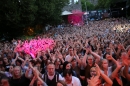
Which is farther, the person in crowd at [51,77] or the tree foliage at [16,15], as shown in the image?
the tree foliage at [16,15]

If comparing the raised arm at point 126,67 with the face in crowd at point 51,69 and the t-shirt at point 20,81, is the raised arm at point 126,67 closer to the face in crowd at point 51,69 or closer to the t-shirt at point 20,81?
the face in crowd at point 51,69

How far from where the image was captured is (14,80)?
5129 mm

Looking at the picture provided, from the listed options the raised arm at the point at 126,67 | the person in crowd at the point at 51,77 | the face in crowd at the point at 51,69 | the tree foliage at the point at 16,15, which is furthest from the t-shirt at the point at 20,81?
the tree foliage at the point at 16,15

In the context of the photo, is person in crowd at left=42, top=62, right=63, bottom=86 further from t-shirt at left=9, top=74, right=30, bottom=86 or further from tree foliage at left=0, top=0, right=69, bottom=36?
tree foliage at left=0, top=0, right=69, bottom=36

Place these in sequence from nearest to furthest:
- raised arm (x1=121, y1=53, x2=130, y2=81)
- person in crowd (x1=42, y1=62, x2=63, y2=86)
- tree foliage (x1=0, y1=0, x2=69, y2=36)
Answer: raised arm (x1=121, y1=53, x2=130, y2=81)
person in crowd (x1=42, y1=62, x2=63, y2=86)
tree foliage (x1=0, y1=0, x2=69, y2=36)

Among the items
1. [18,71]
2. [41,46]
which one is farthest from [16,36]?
[18,71]

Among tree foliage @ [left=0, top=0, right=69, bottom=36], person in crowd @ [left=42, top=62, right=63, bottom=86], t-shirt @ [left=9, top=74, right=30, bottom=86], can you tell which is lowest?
t-shirt @ [left=9, top=74, right=30, bottom=86]

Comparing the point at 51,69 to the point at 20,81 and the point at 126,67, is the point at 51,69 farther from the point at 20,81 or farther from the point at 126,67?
the point at 126,67

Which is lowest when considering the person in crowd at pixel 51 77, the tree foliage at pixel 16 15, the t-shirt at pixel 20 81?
the t-shirt at pixel 20 81

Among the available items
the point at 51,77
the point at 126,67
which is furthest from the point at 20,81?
the point at 126,67

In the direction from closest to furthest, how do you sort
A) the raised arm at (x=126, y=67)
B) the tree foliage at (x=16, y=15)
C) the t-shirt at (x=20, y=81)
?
the raised arm at (x=126, y=67) → the t-shirt at (x=20, y=81) → the tree foliage at (x=16, y=15)

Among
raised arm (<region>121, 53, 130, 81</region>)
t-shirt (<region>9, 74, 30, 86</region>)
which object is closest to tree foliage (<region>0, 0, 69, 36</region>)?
t-shirt (<region>9, 74, 30, 86</region>)

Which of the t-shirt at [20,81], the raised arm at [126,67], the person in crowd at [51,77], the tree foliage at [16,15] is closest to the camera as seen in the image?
the raised arm at [126,67]

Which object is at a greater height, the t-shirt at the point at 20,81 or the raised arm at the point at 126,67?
the raised arm at the point at 126,67
